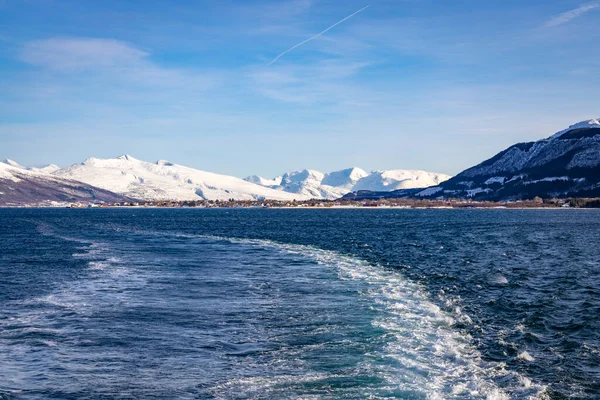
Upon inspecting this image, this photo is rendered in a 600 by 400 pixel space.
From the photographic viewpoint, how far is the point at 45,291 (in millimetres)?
43938

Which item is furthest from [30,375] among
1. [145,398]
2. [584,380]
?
[584,380]

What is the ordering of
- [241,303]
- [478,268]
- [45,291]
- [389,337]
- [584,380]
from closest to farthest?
[584,380] < [389,337] < [241,303] < [45,291] < [478,268]

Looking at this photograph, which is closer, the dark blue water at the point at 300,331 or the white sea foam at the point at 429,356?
the white sea foam at the point at 429,356

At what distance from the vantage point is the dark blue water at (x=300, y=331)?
21750 mm

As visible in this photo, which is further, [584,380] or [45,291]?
[45,291]

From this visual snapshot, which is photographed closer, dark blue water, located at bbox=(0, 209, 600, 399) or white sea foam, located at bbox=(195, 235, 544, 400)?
white sea foam, located at bbox=(195, 235, 544, 400)

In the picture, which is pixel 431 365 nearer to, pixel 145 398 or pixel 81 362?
pixel 145 398

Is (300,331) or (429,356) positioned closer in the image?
(429,356)

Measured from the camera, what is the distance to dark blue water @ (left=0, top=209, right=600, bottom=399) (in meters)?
21.8

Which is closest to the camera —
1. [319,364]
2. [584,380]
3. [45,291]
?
[584,380]

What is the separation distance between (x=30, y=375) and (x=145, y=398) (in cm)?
586

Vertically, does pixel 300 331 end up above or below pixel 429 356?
above

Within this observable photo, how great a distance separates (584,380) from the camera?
73.0 feet

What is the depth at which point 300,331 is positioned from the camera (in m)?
30.1
